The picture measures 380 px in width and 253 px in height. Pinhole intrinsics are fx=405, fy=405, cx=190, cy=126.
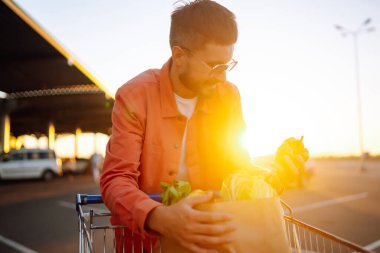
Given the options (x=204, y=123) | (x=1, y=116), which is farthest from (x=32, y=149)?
(x=204, y=123)

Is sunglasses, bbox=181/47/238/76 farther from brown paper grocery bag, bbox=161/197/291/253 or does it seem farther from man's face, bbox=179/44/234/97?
brown paper grocery bag, bbox=161/197/291/253

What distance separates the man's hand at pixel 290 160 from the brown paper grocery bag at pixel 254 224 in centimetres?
11

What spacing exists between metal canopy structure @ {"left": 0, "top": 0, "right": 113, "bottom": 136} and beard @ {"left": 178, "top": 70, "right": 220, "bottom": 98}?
201 inches

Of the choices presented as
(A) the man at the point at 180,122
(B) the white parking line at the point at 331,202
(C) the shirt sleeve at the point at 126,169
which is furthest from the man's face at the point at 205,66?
(B) the white parking line at the point at 331,202

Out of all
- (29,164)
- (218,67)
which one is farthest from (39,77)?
(218,67)

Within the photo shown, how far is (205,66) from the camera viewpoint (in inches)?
74.6

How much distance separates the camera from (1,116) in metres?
24.3

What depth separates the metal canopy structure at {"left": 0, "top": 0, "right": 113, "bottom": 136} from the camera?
540 inches

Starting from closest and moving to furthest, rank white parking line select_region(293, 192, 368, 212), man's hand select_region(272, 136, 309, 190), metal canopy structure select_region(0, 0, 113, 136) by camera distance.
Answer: man's hand select_region(272, 136, 309, 190)
white parking line select_region(293, 192, 368, 212)
metal canopy structure select_region(0, 0, 113, 136)

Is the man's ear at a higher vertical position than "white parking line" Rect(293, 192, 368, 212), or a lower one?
higher

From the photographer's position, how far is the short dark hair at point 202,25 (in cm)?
189

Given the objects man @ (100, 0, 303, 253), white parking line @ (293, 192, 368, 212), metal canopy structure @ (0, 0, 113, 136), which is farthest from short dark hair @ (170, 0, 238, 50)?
white parking line @ (293, 192, 368, 212)

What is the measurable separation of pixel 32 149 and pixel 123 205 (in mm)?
23361

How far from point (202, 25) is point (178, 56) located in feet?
→ 0.71
